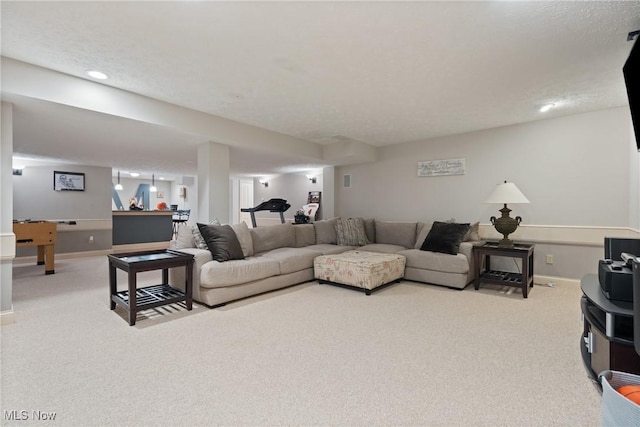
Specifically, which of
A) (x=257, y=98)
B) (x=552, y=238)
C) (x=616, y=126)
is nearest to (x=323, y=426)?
(x=257, y=98)

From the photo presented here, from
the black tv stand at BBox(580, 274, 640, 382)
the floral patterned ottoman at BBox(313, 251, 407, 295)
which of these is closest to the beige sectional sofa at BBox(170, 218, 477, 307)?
the floral patterned ottoman at BBox(313, 251, 407, 295)

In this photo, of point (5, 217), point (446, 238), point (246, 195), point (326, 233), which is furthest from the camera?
point (246, 195)

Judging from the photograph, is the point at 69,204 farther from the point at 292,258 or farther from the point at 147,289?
the point at 292,258

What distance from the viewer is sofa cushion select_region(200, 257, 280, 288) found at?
3252 mm

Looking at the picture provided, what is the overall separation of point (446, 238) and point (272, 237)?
255 cm

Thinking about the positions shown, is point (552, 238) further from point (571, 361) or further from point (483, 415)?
point (483, 415)

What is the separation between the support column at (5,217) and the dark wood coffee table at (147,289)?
0.77m

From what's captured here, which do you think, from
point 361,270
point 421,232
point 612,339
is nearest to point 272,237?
point 361,270

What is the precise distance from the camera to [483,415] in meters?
1.57

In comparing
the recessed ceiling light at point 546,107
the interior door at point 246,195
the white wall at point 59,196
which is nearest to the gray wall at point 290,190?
the interior door at point 246,195

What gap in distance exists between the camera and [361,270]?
3793 millimetres

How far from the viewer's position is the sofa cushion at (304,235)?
520 cm

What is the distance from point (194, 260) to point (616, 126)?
17.8 ft

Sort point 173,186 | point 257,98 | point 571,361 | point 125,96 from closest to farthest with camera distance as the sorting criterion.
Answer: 1. point 571,361
2. point 125,96
3. point 257,98
4. point 173,186
